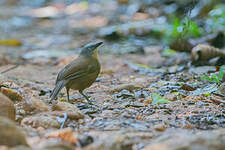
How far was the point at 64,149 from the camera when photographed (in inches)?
92.1

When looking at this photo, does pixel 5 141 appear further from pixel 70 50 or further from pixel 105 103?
pixel 70 50

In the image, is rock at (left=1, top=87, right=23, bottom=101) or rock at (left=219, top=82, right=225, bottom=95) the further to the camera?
rock at (left=219, top=82, right=225, bottom=95)

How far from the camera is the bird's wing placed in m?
4.52

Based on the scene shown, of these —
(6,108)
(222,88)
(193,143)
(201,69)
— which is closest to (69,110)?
(6,108)

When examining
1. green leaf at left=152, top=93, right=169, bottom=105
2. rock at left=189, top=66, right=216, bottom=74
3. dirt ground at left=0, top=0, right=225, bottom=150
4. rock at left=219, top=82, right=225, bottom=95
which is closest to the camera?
dirt ground at left=0, top=0, right=225, bottom=150

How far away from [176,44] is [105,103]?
11.5 feet

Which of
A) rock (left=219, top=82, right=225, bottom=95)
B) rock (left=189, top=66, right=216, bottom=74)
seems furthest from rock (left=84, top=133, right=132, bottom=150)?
rock (left=189, top=66, right=216, bottom=74)

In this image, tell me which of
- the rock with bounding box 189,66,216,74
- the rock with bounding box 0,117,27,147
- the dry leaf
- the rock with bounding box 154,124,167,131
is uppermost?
the rock with bounding box 0,117,27,147

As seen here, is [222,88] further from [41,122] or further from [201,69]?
[41,122]

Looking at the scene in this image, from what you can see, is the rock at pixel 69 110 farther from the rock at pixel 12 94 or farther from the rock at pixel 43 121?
the rock at pixel 12 94

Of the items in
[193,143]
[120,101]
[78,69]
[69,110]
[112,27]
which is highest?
[112,27]

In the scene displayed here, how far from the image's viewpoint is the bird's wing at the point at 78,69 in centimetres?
452

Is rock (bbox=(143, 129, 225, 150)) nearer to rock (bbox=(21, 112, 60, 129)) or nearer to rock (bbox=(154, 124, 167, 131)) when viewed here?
rock (bbox=(154, 124, 167, 131))

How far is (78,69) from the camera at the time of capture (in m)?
4.59
